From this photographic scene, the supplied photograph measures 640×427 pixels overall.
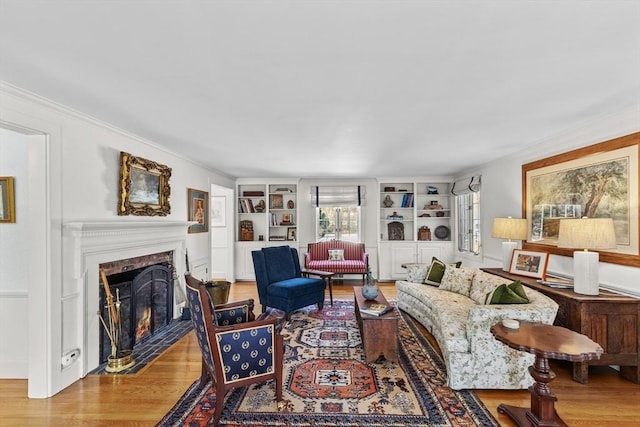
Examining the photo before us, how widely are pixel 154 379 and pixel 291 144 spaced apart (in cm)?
270

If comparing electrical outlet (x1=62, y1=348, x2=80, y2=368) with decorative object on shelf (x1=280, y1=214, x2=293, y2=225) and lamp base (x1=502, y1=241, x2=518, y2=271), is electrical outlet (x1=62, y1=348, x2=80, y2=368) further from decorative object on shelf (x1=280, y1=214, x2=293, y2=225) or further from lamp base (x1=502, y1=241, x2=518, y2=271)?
lamp base (x1=502, y1=241, x2=518, y2=271)

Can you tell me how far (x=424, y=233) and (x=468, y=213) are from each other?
3.47 ft

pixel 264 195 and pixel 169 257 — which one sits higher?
pixel 264 195

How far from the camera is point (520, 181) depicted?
4.06 m

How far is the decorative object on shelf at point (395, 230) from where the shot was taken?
6.68 m

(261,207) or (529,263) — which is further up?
(261,207)

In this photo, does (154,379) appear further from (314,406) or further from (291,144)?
(291,144)

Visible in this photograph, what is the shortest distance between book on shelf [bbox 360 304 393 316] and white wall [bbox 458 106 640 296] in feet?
6.65

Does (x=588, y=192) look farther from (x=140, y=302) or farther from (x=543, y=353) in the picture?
(x=140, y=302)

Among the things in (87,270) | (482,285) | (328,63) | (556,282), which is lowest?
(482,285)

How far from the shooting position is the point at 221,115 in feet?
8.62

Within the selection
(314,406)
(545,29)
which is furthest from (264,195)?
(545,29)

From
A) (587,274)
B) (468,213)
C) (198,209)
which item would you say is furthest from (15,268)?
(468,213)

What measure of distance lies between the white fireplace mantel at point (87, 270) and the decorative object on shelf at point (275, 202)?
11.8 feet
